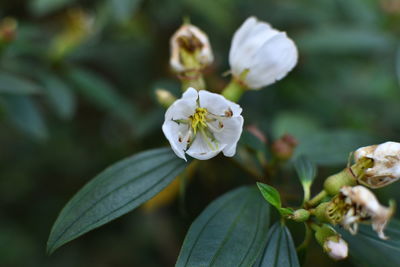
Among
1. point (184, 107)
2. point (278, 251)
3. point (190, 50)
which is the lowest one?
point (278, 251)

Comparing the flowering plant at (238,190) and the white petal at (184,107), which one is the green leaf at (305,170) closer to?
the flowering plant at (238,190)

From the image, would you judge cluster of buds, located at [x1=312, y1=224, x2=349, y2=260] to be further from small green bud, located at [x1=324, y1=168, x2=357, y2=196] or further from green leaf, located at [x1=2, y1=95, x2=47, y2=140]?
green leaf, located at [x1=2, y1=95, x2=47, y2=140]

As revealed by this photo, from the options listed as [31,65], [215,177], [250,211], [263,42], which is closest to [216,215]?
[250,211]

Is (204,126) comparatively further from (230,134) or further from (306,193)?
(306,193)

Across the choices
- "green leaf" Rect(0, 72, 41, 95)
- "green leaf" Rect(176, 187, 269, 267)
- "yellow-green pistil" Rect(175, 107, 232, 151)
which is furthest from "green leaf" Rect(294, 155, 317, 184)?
"green leaf" Rect(0, 72, 41, 95)

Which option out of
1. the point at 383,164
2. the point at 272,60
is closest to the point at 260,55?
the point at 272,60

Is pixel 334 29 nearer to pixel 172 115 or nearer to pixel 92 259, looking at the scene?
pixel 172 115
